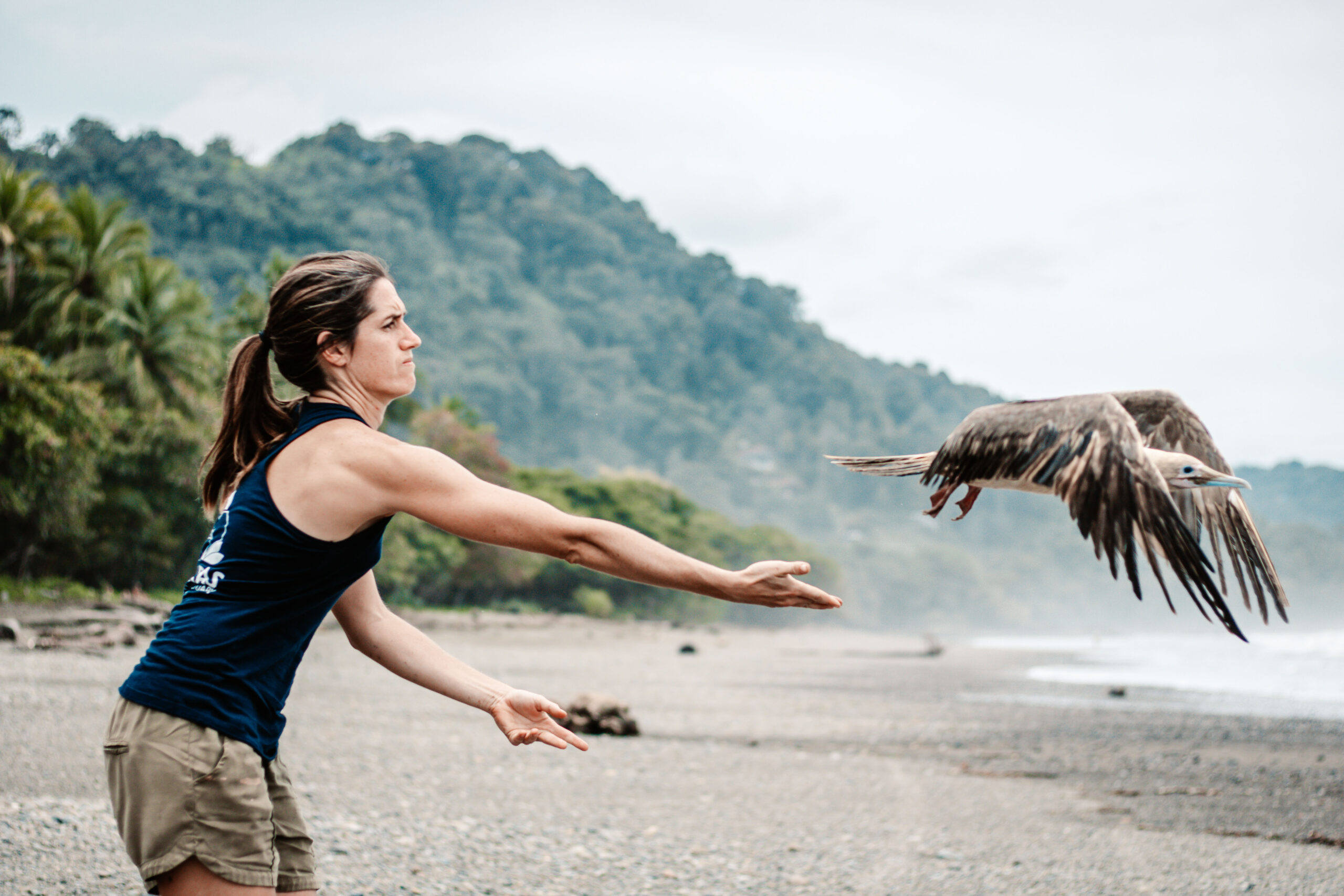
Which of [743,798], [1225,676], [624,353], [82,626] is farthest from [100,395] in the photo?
[624,353]

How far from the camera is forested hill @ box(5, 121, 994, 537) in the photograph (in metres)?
121

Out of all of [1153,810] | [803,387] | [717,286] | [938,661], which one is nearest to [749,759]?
[1153,810]

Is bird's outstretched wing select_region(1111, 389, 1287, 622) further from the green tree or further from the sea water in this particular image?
the green tree

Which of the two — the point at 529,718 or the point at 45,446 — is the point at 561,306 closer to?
the point at 45,446

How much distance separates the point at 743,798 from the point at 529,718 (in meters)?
7.13

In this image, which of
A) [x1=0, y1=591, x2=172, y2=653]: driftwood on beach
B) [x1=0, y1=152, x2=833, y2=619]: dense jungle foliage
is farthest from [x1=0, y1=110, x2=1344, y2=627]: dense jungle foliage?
Answer: [x1=0, y1=591, x2=172, y2=653]: driftwood on beach

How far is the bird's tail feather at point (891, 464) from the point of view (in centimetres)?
219

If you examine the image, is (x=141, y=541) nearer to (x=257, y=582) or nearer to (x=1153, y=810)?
(x=1153, y=810)

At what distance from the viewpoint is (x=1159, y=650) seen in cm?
5088

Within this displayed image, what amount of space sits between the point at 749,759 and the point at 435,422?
115ft

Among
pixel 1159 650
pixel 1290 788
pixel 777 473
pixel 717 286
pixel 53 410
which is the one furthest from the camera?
pixel 717 286

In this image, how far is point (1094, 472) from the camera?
1.89m

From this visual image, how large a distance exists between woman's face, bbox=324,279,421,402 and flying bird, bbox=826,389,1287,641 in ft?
3.17

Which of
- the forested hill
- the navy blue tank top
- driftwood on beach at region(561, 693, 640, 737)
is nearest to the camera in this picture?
the navy blue tank top
